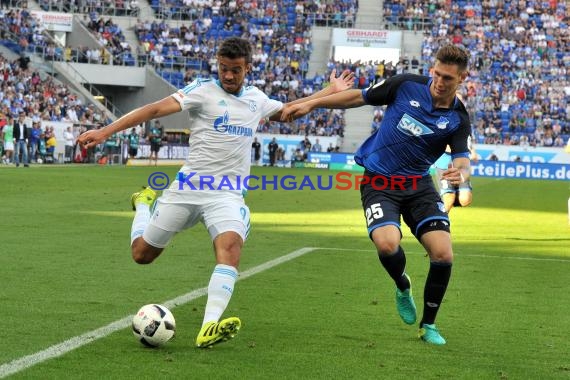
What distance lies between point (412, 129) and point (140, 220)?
2.36m

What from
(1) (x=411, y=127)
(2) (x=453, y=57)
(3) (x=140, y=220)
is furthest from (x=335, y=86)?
(3) (x=140, y=220)

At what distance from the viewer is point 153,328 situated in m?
7.46

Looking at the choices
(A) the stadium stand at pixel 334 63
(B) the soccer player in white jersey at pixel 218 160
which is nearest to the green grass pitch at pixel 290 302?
(B) the soccer player in white jersey at pixel 218 160

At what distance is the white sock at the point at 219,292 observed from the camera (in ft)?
25.2

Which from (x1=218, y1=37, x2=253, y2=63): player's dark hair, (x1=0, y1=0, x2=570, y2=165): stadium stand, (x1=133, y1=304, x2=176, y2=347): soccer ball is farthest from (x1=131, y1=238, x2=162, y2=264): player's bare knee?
(x1=0, y1=0, x2=570, y2=165): stadium stand

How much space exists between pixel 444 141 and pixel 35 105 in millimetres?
41564

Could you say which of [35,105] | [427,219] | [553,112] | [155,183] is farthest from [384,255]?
[553,112]

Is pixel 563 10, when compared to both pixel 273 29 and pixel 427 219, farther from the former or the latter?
pixel 427 219

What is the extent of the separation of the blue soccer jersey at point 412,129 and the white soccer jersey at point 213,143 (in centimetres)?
115

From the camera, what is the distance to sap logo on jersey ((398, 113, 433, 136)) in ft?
28.8

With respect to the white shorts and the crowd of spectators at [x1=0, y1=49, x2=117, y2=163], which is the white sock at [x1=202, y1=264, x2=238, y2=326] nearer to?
the white shorts

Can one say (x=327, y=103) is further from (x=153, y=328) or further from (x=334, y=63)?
(x=334, y=63)

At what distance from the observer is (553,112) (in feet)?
189

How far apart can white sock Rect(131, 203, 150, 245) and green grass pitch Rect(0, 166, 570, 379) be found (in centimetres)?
67
